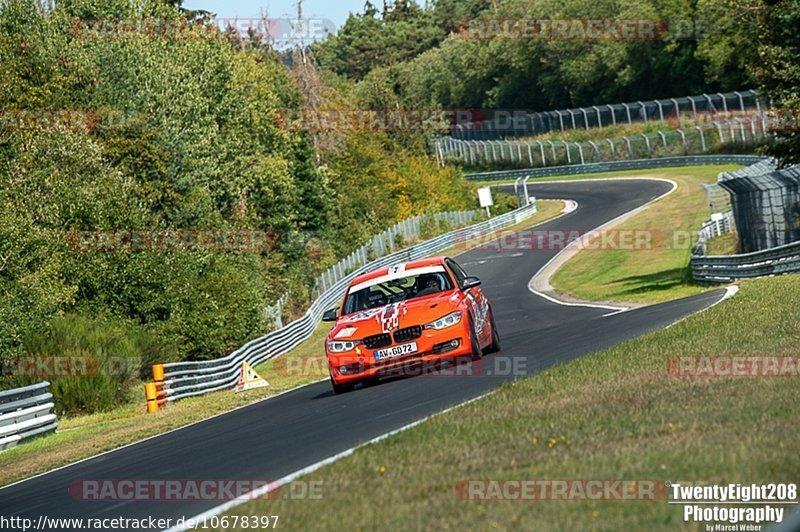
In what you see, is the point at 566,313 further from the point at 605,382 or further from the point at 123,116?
the point at 123,116

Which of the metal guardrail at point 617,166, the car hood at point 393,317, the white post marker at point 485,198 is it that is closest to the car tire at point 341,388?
the car hood at point 393,317

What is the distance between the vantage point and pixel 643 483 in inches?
228

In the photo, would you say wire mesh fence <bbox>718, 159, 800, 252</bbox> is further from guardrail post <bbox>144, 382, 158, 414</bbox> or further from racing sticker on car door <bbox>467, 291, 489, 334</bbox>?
guardrail post <bbox>144, 382, 158, 414</bbox>

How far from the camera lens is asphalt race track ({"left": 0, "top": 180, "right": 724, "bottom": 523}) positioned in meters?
8.73

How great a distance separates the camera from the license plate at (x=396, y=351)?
1462 centimetres

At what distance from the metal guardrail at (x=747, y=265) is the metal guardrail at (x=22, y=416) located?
17.4m

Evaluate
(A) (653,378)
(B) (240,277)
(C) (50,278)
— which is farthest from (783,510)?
(B) (240,277)

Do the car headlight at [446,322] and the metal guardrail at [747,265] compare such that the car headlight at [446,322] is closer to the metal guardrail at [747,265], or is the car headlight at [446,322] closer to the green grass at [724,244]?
the metal guardrail at [747,265]

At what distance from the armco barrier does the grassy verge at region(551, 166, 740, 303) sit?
9578 millimetres

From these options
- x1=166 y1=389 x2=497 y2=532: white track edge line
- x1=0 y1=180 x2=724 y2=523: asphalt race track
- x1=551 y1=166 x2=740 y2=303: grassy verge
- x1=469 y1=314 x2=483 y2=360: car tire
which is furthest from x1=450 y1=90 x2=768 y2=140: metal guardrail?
x1=166 y1=389 x2=497 y2=532: white track edge line

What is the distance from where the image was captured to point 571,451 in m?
6.93

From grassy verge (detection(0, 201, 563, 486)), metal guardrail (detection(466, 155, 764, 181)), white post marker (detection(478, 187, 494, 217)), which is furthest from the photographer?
white post marker (detection(478, 187, 494, 217))

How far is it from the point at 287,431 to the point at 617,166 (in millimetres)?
76177

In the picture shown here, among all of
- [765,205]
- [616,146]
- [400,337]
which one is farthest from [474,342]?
[616,146]
